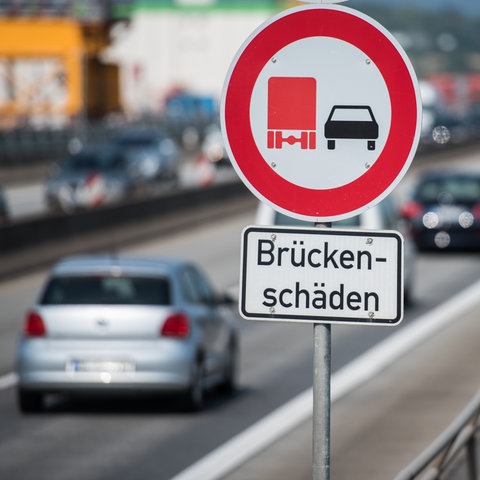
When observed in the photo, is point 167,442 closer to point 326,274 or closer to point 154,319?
point 154,319

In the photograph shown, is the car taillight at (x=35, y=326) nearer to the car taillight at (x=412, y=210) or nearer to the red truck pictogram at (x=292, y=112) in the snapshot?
the red truck pictogram at (x=292, y=112)

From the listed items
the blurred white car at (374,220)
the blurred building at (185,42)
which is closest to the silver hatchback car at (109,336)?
the blurred white car at (374,220)

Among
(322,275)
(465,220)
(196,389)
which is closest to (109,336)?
(196,389)

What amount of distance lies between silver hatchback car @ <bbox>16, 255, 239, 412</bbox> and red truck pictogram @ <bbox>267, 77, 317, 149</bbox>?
32.5 ft

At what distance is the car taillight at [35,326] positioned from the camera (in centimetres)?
1499

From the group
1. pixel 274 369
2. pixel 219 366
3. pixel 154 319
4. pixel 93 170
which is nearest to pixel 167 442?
pixel 154 319

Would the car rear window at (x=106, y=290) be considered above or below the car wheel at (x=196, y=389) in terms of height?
above

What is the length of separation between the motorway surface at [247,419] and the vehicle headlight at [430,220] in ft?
35.2

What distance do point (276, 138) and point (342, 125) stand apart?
0.21 metres

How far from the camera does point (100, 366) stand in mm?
14852

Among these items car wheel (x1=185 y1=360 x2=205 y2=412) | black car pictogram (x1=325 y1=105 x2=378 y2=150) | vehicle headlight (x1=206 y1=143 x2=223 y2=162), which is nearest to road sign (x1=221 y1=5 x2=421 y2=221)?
black car pictogram (x1=325 y1=105 x2=378 y2=150)

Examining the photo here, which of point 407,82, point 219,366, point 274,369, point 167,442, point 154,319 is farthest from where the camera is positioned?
point 274,369

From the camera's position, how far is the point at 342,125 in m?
4.95

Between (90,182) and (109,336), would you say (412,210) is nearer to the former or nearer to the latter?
(90,182)
